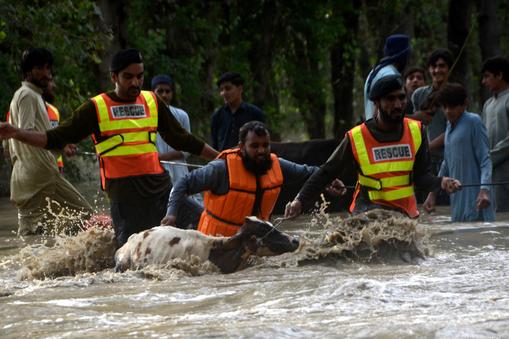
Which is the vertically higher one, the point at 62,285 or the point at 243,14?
the point at 243,14

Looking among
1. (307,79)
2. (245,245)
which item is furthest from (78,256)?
(307,79)

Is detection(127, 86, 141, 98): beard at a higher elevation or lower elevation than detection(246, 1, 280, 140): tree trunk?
lower

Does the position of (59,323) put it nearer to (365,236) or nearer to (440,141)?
(365,236)

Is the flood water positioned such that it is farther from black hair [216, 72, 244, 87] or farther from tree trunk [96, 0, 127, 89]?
tree trunk [96, 0, 127, 89]

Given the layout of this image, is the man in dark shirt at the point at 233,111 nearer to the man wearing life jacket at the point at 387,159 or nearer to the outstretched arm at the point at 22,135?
the man wearing life jacket at the point at 387,159

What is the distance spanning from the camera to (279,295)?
7.50 meters

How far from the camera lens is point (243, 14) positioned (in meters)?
26.6

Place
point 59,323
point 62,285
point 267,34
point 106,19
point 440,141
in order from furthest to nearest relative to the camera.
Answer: point 267,34, point 106,19, point 440,141, point 62,285, point 59,323

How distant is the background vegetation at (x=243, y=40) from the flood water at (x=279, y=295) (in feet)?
20.2

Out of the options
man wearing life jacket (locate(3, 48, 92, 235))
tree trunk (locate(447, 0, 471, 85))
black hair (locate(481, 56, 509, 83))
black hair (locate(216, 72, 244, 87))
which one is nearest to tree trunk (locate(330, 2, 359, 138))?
tree trunk (locate(447, 0, 471, 85))

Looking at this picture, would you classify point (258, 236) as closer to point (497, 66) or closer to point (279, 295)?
point (279, 295)

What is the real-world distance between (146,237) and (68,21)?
303 inches

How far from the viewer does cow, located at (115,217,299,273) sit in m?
8.88

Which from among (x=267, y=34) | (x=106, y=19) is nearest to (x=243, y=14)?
(x=267, y=34)
